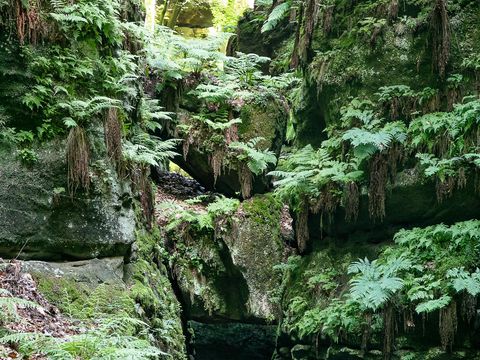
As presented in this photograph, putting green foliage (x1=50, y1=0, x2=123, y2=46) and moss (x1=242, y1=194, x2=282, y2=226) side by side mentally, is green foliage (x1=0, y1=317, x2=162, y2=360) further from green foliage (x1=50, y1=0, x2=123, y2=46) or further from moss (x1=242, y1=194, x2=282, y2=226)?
moss (x1=242, y1=194, x2=282, y2=226)

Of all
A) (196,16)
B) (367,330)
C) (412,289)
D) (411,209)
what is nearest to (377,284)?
(412,289)

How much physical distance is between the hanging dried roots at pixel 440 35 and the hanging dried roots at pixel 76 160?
252 inches

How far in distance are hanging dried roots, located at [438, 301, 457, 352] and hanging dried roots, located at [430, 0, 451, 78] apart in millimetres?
4304

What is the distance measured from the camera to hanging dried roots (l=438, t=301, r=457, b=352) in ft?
22.4

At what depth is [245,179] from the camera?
482 inches

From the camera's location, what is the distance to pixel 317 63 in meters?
10.4

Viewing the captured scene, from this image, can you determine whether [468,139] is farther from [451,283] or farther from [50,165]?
[50,165]

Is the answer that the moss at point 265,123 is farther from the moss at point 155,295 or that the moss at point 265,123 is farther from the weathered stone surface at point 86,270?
the weathered stone surface at point 86,270

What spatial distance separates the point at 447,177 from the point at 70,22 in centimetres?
662

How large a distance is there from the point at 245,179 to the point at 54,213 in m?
6.19

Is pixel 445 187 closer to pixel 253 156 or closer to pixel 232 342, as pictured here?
pixel 253 156

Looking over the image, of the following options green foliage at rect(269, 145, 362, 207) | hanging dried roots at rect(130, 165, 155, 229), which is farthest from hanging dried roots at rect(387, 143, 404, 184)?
hanging dried roots at rect(130, 165, 155, 229)

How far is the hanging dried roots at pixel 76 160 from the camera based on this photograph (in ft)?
22.3

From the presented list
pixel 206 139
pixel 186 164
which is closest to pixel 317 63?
pixel 206 139
